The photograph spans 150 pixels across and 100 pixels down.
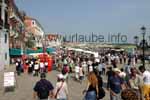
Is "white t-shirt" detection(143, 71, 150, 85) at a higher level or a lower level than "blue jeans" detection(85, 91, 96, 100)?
higher

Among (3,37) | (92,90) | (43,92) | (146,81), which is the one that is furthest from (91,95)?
(3,37)

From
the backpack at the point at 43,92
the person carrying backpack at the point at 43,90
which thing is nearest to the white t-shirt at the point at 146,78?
the person carrying backpack at the point at 43,90

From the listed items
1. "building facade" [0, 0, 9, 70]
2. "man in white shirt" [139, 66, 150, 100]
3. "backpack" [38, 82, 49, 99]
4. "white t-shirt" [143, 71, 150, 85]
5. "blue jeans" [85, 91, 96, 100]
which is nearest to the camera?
"backpack" [38, 82, 49, 99]

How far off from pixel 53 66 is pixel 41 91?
32223 mm

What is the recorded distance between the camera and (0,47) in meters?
46.6

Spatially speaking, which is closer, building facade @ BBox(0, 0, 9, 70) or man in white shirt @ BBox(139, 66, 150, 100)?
man in white shirt @ BBox(139, 66, 150, 100)

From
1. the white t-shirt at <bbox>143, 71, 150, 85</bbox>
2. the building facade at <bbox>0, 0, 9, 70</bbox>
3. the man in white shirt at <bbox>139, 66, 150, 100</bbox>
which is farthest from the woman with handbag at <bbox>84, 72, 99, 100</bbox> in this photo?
the building facade at <bbox>0, 0, 9, 70</bbox>

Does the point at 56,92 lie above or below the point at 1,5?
below

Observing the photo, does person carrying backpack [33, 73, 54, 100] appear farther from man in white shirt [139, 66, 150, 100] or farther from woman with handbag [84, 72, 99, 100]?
man in white shirt [139, 66, 150, 100]

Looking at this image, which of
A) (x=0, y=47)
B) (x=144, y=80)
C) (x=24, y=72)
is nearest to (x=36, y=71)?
(x=24, y=72)

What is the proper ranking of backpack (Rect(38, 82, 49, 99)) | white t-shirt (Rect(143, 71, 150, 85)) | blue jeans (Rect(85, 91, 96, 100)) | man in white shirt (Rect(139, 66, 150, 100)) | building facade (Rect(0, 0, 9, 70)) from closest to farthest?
backpack (Rect(38, 82, 49, 99)) → blue jeans (Rect(85, 91, 96, 100)) → man in white shirt (Rect(139, 66, 150, 100)) → white t-shirt (Rect(143, 71, 150, 85)) → building facade (Rect(0, 0, 9, 70))

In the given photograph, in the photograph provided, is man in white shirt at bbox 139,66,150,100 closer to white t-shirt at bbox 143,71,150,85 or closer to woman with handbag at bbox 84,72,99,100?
white t-shirt at bbox 143,71,150,85

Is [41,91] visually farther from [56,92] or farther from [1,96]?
[1,96]

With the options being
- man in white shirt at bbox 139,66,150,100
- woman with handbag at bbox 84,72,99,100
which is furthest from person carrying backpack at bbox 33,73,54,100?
man in white shirt at bbox 139,66,150,100
